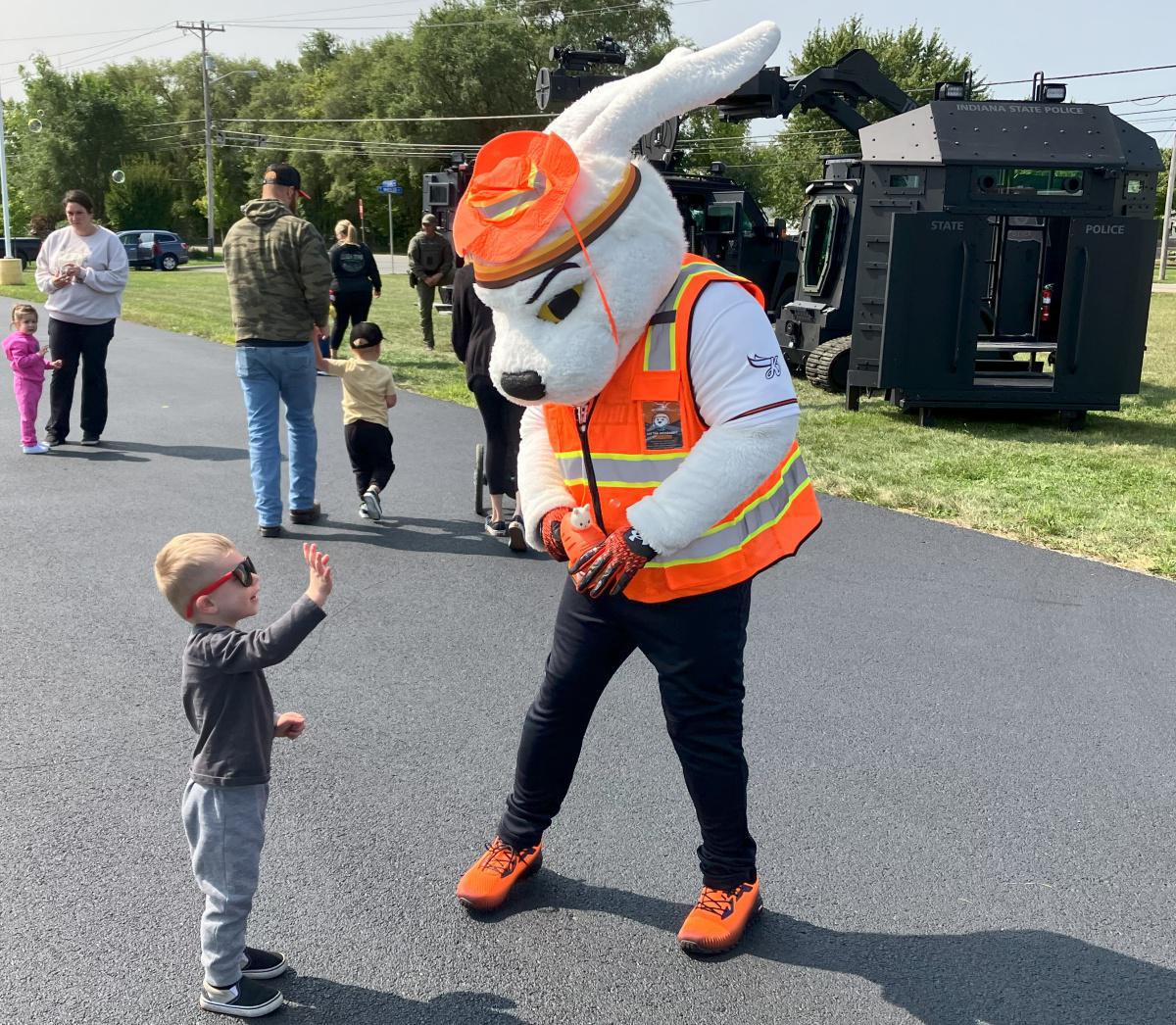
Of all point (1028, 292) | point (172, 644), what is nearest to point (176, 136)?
point (1028, 292)

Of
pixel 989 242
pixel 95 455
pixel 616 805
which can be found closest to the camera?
pixel 616 805

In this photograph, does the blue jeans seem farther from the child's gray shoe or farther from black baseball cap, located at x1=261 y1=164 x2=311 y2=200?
black baseball cap, located at x1=261 y1=164 x2=311 y2=200

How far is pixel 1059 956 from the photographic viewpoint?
290 centimetres

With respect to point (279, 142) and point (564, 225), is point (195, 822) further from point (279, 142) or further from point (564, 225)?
point (279, 142)

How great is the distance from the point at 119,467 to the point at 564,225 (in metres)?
6.67

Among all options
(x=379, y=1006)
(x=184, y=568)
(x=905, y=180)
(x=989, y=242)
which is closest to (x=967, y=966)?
(x=379, y=1006)

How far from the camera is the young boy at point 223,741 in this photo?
253cm

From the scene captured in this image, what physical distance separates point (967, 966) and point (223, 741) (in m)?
1.87

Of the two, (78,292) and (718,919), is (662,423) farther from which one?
(78,292)

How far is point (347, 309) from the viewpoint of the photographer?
13.6 m

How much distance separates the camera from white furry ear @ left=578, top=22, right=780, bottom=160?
2.67 metres

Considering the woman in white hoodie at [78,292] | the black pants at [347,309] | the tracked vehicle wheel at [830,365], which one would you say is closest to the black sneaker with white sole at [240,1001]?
the woman in white hoodie at [78,292]

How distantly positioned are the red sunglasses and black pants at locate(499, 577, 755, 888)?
819 millimetres

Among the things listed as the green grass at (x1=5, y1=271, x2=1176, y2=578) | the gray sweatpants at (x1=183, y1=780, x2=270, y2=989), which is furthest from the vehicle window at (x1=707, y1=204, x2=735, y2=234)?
the gray sweatpants at (x1=183, y1=780, x2=270, y2=989)
